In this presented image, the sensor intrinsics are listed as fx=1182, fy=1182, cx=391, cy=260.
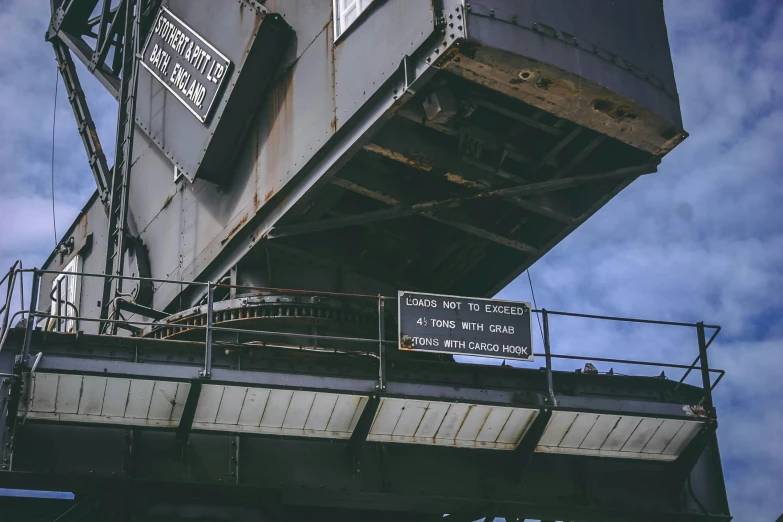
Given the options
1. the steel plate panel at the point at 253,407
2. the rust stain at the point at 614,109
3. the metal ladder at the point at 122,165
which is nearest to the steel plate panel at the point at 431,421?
the steel plate panel at the point at 253,407

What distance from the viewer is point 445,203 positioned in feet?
53.0

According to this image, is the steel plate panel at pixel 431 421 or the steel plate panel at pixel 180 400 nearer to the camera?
the steel plate panel at pixel 180 400

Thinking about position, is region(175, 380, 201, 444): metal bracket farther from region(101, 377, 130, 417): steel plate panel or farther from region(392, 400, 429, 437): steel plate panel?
region(392, 400, 429, 437): steel plate panel

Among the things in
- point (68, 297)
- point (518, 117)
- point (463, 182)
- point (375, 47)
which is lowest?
point (463, 182)

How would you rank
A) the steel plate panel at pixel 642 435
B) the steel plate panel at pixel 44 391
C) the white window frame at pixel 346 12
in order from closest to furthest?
the steel plate panel at pixel 44 391 < the steel plate panel at pixel 642 435 < the white window frame at pixel 346 12

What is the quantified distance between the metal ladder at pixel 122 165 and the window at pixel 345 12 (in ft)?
15.0

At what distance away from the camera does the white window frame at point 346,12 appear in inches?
619

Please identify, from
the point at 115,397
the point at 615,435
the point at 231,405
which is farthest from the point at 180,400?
the point at 615,435

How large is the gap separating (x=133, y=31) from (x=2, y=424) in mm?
9977

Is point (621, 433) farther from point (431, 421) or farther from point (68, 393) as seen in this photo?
point (68, 393)

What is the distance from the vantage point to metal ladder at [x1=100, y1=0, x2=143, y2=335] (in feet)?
59.4

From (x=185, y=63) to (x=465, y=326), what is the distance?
7647mm

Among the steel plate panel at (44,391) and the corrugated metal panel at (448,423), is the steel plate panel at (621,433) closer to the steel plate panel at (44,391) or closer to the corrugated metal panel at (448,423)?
the corrugated metal panel at (448,423)

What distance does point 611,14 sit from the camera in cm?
1544
